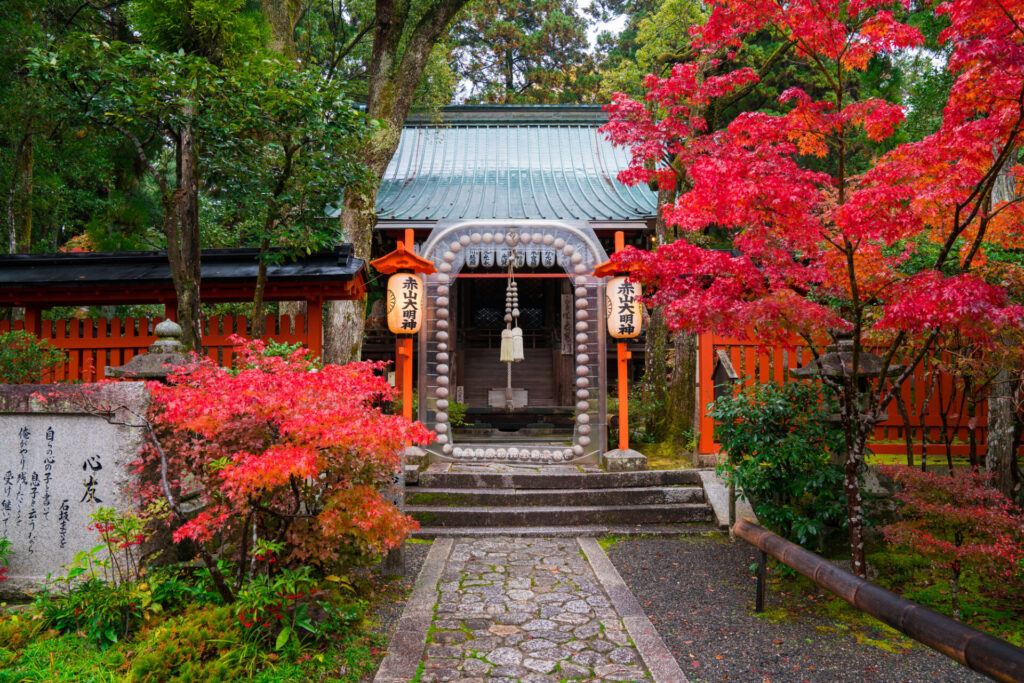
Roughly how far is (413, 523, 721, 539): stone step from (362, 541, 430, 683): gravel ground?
2.08 ft

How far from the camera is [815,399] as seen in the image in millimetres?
5895

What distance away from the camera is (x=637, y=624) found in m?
4.74

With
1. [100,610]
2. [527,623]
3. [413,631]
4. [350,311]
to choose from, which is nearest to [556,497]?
[527,623]

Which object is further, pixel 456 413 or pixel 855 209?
pixel 456 413

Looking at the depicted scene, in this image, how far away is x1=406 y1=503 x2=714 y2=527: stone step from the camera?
A: 7.68 m

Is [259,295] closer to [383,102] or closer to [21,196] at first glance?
[383,102]

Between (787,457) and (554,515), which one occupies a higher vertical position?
(787,457)

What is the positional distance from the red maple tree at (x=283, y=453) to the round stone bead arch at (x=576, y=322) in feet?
15.1

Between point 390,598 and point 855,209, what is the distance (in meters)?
4.81

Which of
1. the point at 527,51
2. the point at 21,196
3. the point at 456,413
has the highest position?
the point at 527,51

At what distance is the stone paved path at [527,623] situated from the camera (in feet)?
13.1

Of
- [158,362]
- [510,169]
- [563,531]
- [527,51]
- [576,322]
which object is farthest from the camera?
[527,51]

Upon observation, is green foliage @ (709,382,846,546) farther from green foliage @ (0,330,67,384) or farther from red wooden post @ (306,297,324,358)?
green foliage @ (0,330,67,384)

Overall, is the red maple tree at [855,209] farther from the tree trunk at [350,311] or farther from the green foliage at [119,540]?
the tree trunk at [350,311]
